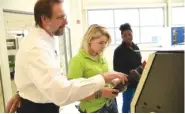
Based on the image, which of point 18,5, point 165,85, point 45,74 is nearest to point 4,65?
point 18,5

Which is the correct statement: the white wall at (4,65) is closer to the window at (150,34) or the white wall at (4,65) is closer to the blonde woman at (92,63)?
the blonde woman at (92,63)

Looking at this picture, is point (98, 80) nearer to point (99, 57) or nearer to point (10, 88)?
point (99, 57)

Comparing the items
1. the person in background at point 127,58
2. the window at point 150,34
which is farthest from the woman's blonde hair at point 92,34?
the window at point 150,34

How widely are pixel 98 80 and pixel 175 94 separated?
414mm

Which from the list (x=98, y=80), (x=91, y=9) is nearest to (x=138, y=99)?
(x=98, y=80)

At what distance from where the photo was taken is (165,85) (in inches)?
34.6

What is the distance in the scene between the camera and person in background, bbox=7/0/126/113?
110 cm

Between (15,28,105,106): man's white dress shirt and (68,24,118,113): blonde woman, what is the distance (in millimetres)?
432

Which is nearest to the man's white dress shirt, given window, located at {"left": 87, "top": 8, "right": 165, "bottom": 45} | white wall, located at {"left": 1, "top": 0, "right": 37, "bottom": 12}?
white wall, located at {"left": 1, "top": 0, "right": 37, "bottom": 12}

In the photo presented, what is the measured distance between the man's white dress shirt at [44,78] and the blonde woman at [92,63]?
1.42 ft

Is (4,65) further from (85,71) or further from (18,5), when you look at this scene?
(85,71)

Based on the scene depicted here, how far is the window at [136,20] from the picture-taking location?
6.89 metres

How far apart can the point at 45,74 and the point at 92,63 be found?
71 centimetres

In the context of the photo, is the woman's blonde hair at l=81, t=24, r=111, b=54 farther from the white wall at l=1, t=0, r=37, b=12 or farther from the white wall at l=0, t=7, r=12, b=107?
the white wall at l=1, t=0, r=37, b=12
